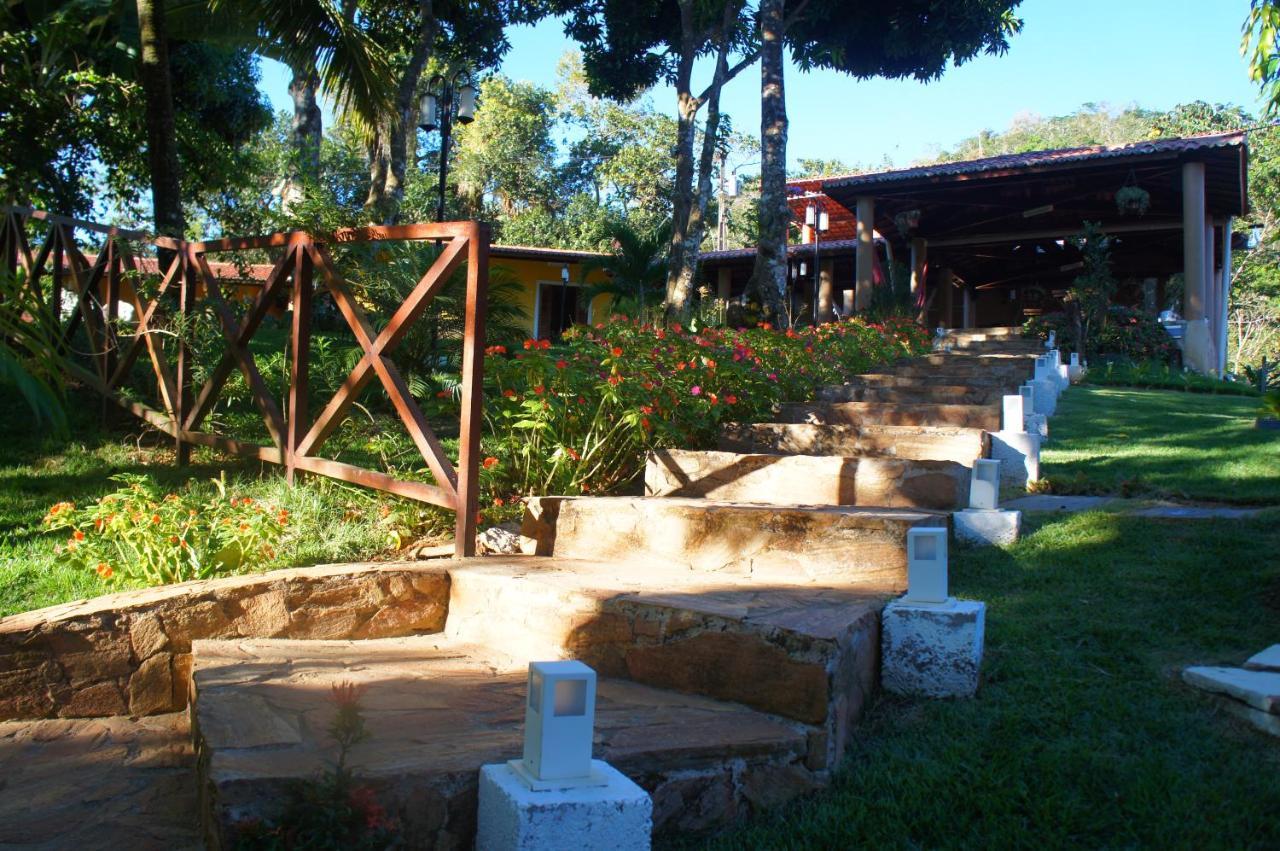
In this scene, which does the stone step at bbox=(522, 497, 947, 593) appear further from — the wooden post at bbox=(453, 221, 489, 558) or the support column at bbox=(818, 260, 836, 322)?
the support column at bbox=(818, 260, 836, 322)

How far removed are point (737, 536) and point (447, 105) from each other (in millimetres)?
10236

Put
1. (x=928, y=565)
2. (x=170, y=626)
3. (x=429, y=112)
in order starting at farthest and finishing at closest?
(x=429, y=112), (x=170, y=626), (x=928, y=565)

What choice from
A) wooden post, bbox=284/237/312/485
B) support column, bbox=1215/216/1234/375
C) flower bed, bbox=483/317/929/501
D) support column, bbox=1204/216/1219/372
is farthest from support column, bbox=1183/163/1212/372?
wooden post, bbox=284/237/312/485

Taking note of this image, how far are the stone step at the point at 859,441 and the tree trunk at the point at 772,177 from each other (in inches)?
270

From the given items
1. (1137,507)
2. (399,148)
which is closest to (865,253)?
(399,148)

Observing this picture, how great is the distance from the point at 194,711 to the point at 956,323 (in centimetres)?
2558

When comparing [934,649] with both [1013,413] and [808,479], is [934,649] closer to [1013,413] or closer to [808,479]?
[808,479]

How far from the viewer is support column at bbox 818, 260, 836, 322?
18781mm

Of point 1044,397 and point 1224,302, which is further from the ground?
point 1224,302

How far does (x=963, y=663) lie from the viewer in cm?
273

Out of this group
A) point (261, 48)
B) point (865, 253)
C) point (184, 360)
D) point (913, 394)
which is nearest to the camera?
point (184, 360)

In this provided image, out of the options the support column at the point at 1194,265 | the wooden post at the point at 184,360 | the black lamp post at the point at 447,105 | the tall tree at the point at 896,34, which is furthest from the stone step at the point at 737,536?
the tall tree at the point at 896,34

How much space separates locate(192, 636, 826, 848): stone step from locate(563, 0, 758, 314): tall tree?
40.4ft

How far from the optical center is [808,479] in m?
4.49
